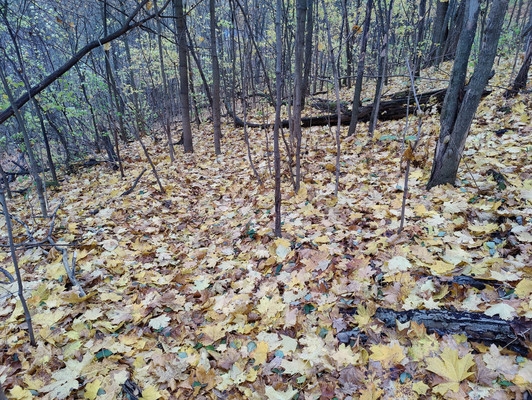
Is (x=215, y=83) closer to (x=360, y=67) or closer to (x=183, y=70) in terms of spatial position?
(x=183, y=70)

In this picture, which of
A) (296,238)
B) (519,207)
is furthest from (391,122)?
(296,238)

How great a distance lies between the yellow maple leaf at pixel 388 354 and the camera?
1.72 m

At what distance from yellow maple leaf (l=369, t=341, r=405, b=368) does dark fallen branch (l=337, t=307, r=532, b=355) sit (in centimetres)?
18

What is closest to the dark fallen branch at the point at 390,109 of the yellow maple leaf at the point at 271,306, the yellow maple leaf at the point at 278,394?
the yellow maple leaf at the point at 271,306

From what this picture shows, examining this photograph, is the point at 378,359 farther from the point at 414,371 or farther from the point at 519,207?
the point at 519,207

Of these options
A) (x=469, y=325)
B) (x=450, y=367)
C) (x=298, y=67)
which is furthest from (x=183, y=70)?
(x=450, y=367)

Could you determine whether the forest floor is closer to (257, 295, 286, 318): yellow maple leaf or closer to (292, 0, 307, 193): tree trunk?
(257, 295, 286, 318): yellow maple leaf

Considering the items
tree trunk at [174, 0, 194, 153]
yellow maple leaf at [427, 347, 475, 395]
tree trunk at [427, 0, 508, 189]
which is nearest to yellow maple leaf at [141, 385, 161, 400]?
yellow maple leaf at [427, 347, 475, 395]

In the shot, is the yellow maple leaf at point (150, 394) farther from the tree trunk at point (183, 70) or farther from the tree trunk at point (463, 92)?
the tree trunk at point (183, 70)

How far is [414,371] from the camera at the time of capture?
1646 mm

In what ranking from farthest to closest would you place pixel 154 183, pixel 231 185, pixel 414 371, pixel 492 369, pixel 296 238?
1. pixel 154 183
2. pixel 231 185
3. pixel 296 238
4. pixel 414 371
5. pixel 492 369

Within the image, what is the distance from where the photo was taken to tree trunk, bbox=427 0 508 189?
287 cm

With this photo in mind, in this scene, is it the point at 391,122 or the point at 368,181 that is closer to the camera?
the point at 368,181

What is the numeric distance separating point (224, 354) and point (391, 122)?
19.4 ft
